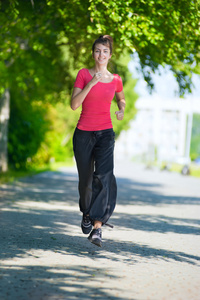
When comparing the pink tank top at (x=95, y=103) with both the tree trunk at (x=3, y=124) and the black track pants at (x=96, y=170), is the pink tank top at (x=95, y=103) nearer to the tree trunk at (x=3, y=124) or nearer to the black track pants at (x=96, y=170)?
the black track pants at (x=96, y=170)

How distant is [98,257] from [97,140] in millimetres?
1164

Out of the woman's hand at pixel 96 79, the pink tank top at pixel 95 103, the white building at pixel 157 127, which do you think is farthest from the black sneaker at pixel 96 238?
the white building at pixel 157 127

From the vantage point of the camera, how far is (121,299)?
381 centimetres

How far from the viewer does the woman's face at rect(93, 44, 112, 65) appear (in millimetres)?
5605

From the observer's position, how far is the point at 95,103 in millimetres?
5484

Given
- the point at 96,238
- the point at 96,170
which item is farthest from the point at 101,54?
the point at 96,238

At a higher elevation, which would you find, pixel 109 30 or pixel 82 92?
pixel 109 30

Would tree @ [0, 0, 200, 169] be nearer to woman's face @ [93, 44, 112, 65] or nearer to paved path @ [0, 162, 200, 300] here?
woman's face @ [93, 44, 112, 65]

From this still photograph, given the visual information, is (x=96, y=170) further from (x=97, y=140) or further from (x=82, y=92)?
(x=82, y=92)

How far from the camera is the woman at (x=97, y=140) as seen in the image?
5.50m

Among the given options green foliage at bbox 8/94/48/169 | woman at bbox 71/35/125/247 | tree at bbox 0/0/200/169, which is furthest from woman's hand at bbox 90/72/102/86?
green foliage at bbox 8/94/48/169

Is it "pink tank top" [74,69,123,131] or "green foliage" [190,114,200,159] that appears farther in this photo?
"green foliage" [190,114,200,159]

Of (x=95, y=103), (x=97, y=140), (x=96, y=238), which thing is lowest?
(x=96, y=238)

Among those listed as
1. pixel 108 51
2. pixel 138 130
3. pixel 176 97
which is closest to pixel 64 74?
pixel 176 97
